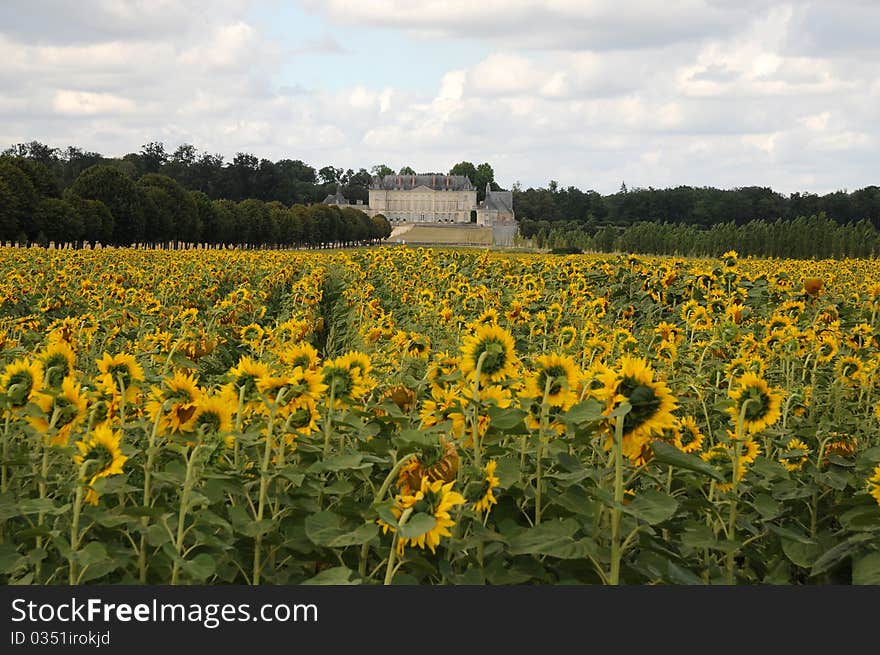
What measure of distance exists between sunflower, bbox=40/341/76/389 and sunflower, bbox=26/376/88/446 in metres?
0.03

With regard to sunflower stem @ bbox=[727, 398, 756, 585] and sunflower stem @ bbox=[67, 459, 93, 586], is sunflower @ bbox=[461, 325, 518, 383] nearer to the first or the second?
sunflower stem @ bbox=[727, 398, 756, 585]

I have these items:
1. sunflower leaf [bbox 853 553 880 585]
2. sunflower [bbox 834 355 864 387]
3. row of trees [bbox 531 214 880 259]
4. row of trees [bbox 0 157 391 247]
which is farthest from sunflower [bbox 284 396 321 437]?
row of trees [bbox 531 214 880 259]

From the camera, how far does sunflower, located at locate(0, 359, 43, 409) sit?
279cm

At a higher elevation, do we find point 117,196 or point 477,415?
point 117,196

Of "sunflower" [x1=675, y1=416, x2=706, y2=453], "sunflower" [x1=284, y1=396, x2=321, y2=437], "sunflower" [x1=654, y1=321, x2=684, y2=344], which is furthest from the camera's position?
"sunflower" [x1=654, y1=321, x2=684, y2=344]

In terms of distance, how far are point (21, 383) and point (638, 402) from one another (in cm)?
188

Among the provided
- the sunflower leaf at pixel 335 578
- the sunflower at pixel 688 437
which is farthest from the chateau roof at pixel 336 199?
the sunflower leaf at pixel 335 578

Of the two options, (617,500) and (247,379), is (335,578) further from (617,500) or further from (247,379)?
(247,379)

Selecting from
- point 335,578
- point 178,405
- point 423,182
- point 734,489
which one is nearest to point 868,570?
point 734,489

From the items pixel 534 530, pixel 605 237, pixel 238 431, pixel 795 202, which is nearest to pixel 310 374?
pixel 238 431

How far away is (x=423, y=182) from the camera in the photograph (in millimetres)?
185125

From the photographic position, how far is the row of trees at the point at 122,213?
38938 mm

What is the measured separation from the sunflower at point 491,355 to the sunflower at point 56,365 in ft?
4.10

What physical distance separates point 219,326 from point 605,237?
5027 centimetres
